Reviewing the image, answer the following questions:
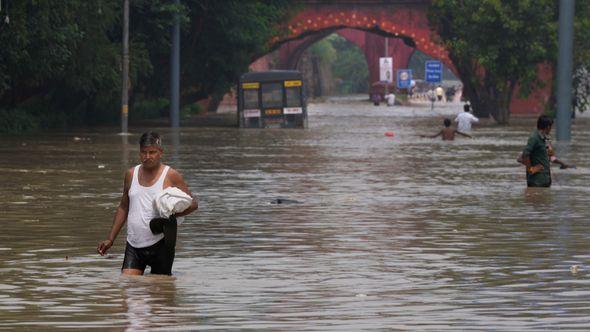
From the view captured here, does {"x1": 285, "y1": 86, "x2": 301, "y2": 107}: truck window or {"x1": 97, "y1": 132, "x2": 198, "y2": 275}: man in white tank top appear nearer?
{"x1": 97, "y1": 132, "x2": 198, "y2": 275}: man in white tank top

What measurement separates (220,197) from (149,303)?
12.5m

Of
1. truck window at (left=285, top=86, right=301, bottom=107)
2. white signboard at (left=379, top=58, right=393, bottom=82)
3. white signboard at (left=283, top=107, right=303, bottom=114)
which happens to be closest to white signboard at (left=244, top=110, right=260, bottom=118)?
white signboard at (left=283, top=107, right=303, bottom=114)

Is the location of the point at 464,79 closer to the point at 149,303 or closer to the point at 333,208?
the point at 333,208

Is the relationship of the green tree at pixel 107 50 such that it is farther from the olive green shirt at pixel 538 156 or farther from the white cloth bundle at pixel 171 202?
the white cloth bundle at pixel 171 202

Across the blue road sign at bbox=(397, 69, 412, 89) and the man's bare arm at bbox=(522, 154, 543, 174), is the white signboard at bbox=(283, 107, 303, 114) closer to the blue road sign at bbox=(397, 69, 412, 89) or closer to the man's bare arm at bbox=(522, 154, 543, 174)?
the man's bare arm at bbox=(522, 154, 543, 174)

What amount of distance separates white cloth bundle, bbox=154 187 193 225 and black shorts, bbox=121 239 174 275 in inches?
13.8

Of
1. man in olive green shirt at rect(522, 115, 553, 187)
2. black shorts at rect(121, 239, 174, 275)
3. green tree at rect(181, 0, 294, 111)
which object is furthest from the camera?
green tree at rect(181, 0, 294, 111)

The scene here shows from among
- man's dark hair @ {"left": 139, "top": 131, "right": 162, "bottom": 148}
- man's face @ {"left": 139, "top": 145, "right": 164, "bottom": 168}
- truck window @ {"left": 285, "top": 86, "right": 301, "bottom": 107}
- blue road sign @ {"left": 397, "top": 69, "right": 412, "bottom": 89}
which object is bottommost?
blue road sign @ {"left": 397, "top": 69, "right": 412, "bottom": 89}

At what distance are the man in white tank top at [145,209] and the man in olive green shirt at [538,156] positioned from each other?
12383 mm

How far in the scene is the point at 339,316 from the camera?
11.8 m

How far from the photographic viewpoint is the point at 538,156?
26.0 m

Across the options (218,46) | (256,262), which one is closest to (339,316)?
(256,262)

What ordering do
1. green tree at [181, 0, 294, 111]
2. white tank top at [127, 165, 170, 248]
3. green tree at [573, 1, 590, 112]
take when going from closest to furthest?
white tank top at [127, 165, 170, 248], green tree at [181, 0, 294, 111], green tree at [573, 1, 590, 112]

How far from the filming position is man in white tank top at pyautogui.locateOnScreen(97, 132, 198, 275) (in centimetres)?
1335
